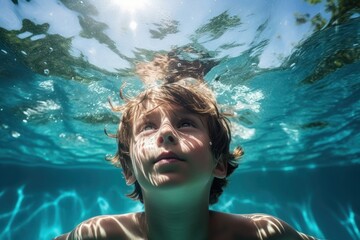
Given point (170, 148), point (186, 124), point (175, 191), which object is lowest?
point (175, 191)

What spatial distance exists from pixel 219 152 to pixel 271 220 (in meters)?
1.50

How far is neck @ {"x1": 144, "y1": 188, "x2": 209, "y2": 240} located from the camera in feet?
10.1

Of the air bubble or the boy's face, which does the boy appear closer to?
the boy's face

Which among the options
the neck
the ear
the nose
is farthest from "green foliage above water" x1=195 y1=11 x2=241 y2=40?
the neck

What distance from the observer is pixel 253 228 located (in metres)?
3.87

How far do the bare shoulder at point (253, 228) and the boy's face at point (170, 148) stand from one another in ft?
3.77

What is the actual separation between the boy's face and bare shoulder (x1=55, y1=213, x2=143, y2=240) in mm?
1245

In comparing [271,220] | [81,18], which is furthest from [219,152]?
[81,18]

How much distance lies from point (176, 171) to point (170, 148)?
0.24 metres

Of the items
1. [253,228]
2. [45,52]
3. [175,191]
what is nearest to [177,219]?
[175,191]

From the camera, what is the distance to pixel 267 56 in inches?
365

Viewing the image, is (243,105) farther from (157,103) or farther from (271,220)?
(157,103)

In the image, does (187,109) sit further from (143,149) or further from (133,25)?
(133,25)

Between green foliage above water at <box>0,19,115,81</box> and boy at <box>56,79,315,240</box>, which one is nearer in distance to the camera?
boy at <box>56,79,315,240</box>
